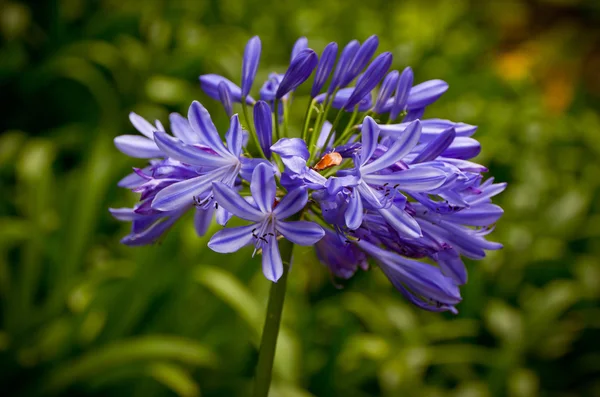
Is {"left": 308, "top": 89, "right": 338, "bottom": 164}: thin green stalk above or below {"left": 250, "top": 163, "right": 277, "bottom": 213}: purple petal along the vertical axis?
above

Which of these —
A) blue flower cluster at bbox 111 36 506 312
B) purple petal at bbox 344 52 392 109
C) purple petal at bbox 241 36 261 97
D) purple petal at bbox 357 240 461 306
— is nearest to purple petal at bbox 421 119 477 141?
blue flower cluster at bbox 111 36 506 312

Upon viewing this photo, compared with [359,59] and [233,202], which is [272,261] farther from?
[359,59]

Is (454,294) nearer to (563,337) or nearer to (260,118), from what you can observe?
(260,118)

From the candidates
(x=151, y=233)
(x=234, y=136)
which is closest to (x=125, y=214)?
(x=151, y=233)

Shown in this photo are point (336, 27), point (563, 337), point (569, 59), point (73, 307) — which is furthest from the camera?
point (569, 59)

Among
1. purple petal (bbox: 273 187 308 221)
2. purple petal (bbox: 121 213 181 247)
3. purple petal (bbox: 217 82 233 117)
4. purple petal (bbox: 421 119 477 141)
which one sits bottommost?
purple petal (bbox: 273 187 308 221)

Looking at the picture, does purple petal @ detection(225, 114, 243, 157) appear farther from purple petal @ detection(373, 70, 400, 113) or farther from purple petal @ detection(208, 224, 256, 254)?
purple petal @ detection(373, 70, 400, 113)

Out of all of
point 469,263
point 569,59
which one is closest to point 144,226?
point 469,263
